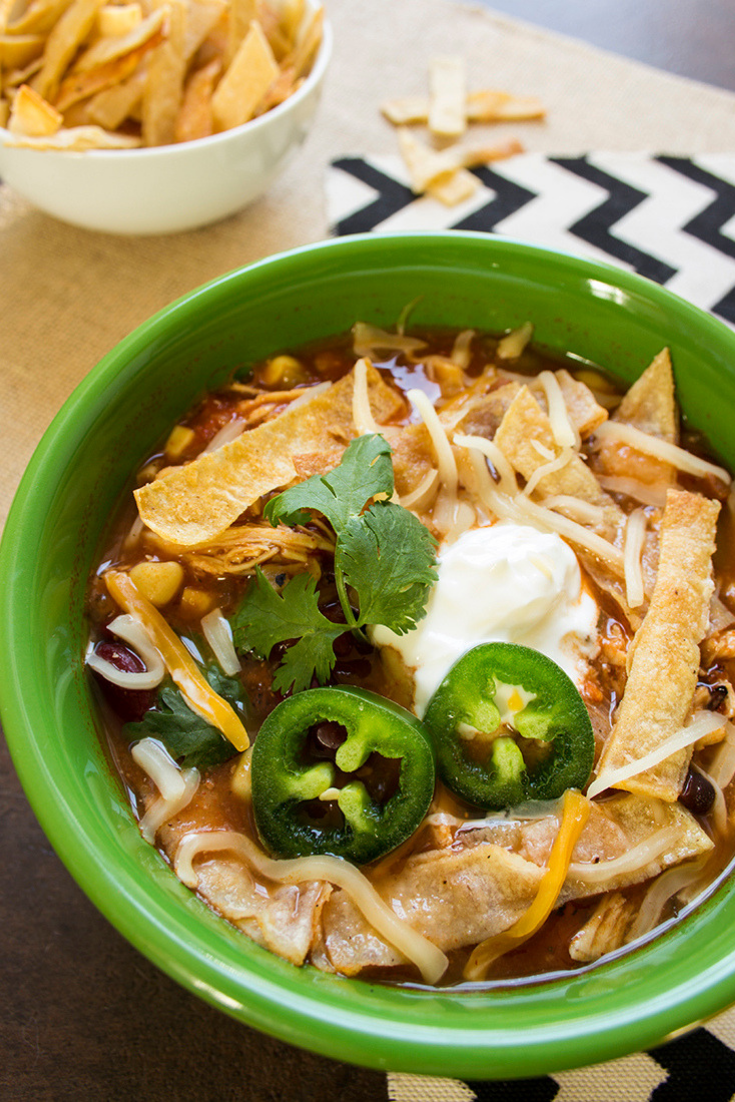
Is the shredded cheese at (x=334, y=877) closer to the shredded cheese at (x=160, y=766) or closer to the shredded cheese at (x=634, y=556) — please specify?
the shredded cheese at (x=160, y=766)

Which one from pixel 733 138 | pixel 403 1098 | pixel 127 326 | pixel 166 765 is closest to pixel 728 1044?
pixel 403 1098

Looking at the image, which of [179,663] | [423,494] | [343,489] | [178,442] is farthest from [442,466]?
[179,663]

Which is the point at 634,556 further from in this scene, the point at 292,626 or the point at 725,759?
the point at 292,626

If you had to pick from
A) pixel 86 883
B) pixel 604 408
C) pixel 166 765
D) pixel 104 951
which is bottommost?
pixel 104 951

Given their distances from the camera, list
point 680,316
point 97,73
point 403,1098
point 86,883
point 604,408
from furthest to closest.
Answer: point 97,73 < point 604,408 < point 680,316 < point 403,1098 < point 86,883

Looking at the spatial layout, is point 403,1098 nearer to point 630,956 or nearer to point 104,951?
point 630,956
